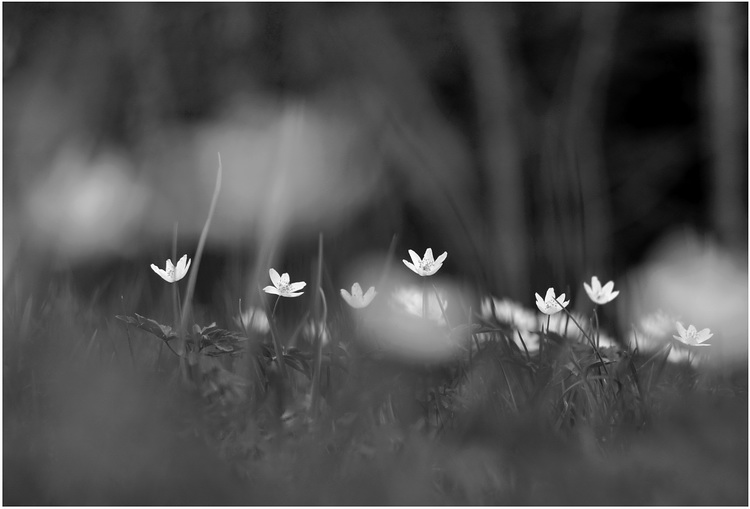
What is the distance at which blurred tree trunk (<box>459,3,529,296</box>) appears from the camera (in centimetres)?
317

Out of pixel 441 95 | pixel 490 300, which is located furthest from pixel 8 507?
pixel 441 95

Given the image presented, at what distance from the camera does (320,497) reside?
2.26 feet

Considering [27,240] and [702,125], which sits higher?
[702,125]

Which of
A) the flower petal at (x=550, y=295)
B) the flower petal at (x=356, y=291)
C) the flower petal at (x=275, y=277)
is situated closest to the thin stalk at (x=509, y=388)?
the flower petal at (x=550, y=295)

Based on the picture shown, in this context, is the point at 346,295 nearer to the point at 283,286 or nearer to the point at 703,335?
the point at 283,286

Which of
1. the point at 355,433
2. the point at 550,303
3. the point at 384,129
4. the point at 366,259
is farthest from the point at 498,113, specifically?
the point at 355,433

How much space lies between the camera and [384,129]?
8.67ft

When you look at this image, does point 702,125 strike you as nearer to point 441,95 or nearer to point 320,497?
point 441,95

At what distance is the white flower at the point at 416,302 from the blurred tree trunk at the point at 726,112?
1.94 metres

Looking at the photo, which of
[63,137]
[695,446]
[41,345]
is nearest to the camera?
[695,446]

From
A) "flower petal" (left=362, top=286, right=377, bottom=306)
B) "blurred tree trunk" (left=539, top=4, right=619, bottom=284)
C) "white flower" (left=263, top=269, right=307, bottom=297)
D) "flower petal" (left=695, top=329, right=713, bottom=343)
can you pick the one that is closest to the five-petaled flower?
"flower petal" (left=695, top=329, right=713, bottom=343)

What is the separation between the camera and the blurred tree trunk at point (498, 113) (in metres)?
3.17

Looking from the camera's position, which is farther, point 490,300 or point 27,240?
point 27,240

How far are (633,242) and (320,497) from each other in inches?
137
